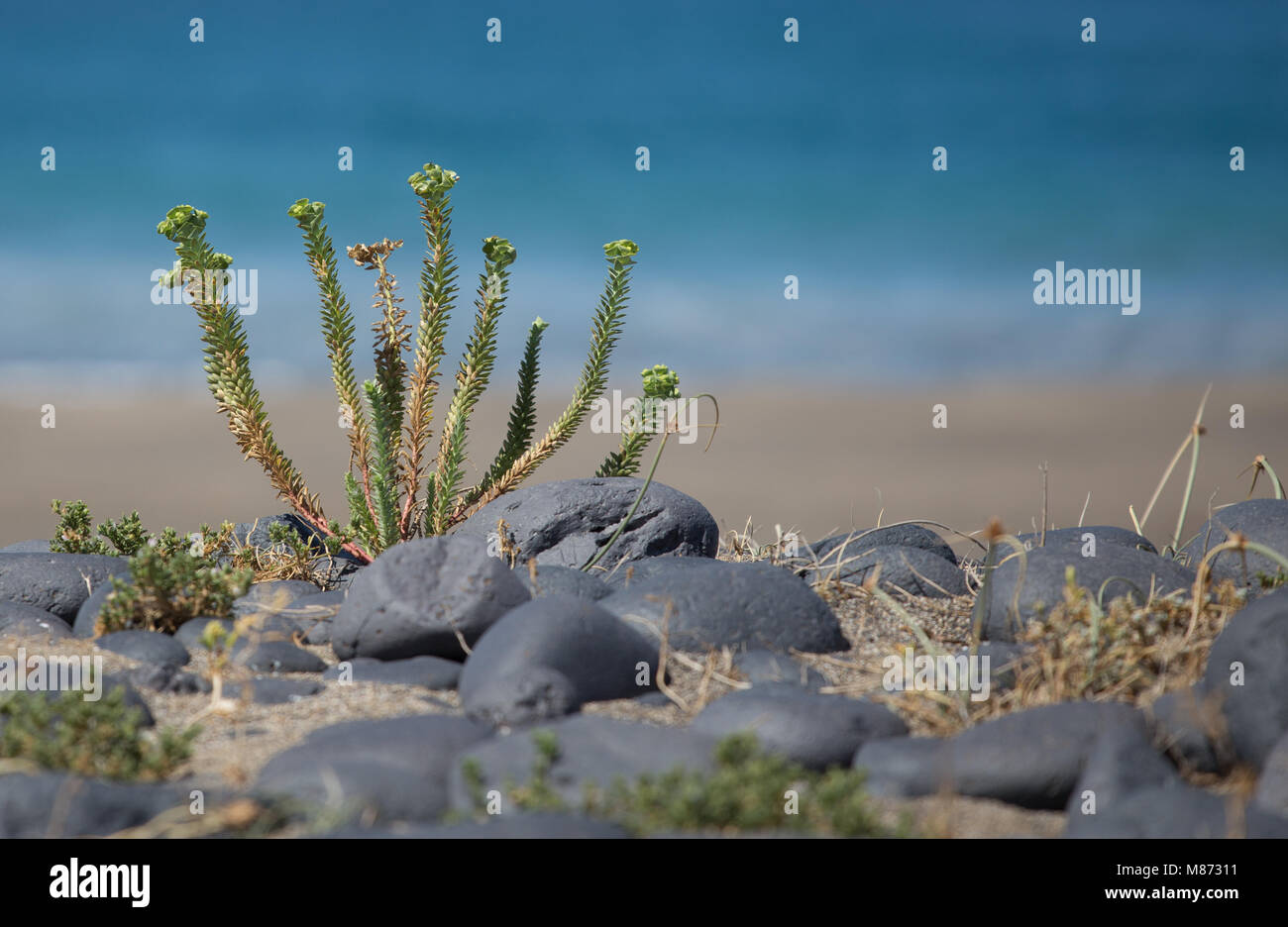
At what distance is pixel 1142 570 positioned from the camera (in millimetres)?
6039

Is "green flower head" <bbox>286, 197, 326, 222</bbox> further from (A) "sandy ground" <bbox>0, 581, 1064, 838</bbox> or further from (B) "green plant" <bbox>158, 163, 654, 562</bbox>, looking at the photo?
(A) "sandy ground" <bbox>0, 581, 1064, 838</bbox>

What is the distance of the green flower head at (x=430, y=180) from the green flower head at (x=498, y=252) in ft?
1.68

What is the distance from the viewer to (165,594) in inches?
232

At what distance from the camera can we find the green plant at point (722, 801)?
3348mm

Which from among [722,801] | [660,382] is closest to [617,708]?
[722,801]

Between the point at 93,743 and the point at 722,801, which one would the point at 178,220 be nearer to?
the point at 93,743

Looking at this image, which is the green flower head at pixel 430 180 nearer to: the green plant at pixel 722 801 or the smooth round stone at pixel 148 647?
the smooth round stone at pixel 148 647

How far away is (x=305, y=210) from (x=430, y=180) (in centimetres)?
98

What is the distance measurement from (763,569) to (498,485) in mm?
3566

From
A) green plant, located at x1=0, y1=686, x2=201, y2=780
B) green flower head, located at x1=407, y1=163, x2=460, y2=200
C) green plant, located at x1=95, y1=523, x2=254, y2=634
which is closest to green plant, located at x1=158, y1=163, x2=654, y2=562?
green flower head, located at x1=407, y1=163, x2=460, y2=200

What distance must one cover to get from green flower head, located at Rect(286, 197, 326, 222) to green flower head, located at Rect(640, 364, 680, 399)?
2729mm
